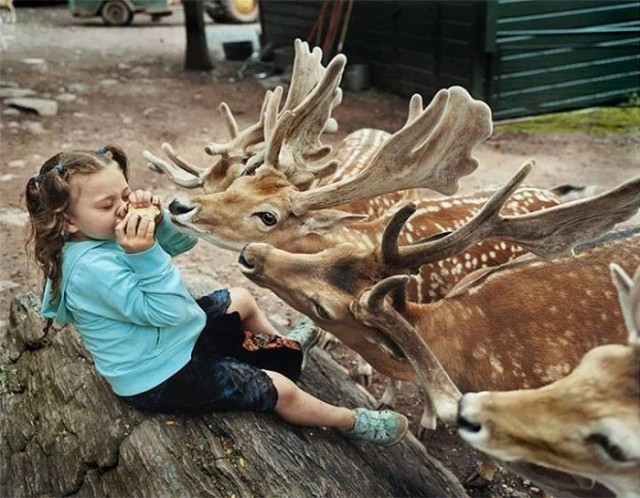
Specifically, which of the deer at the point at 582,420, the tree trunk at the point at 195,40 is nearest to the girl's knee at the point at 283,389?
the deer at the point at 582,420

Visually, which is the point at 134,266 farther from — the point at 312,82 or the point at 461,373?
the point at 312,82

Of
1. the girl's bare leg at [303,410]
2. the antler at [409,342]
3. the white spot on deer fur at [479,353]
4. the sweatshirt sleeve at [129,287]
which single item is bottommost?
the girl's bare leg at [303,410]

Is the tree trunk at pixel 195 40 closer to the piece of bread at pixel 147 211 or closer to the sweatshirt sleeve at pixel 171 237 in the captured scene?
the sweatshirt sleeve at pixel 171 237

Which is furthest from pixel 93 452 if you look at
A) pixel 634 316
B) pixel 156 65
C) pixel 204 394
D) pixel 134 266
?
pixel 156 65

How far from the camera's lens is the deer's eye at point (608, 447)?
5.16ft

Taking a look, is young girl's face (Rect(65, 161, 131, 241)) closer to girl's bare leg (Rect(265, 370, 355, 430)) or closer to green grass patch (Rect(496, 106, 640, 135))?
girl's bare leg (Rect(265, 370, 355, 430))

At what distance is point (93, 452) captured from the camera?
238cm

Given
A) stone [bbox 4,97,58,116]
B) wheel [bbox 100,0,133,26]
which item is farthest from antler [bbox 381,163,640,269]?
wheel [bbox 100,0,133,26]

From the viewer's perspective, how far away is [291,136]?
3119 mm

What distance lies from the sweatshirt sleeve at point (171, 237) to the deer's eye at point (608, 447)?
1.48 m

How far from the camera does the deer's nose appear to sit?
2602 mm

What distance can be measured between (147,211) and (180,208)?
41 cm

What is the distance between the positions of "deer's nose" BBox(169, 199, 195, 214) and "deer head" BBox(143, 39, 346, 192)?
43 centimetres

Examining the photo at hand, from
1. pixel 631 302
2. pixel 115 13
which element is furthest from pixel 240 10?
pixel 631 302
